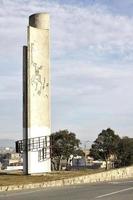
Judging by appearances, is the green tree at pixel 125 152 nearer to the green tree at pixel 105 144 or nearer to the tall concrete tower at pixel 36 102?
the green tree at pixel 105 144

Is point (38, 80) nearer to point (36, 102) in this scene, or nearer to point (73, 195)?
point (36, 102)

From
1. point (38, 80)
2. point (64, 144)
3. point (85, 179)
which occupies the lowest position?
point (85, 179)

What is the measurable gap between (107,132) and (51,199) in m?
66.9

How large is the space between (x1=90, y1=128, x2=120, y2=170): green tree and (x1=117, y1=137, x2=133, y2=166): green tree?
171cm

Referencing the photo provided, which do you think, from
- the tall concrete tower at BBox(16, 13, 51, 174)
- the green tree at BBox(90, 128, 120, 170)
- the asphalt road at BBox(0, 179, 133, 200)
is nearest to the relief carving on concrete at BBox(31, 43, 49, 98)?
the tall concrete tower at BBox(16, 13, 51, 174)

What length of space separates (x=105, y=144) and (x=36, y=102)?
45.7 meters

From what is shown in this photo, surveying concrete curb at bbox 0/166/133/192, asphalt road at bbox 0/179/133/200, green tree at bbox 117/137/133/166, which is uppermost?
green tree at bbox 117/137/133/166

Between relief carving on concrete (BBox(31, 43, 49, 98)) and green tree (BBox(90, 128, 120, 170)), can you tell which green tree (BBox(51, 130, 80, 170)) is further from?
relief carving on concrete (BBox(31, 43, 49, 98))

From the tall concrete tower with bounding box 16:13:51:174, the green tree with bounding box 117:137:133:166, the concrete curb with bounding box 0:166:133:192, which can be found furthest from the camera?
the green tree with bounding box 117:137:133:166

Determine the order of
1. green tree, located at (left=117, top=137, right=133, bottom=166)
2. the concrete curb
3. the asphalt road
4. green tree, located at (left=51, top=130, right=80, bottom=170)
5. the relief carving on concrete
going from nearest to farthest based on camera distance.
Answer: the asphalt road
the concrete curb
the relief carving on concrete
green tree, located at (left=51, top=130, right=80, bottom=170)
green tree, located at (left=117, top=137, right=133, bottom=166)

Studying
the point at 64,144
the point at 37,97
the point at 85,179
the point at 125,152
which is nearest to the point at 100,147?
the point at 125,152

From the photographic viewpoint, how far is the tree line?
254 ft

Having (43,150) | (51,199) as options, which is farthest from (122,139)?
(51,199)

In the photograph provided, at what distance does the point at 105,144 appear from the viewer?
88.4 meters
